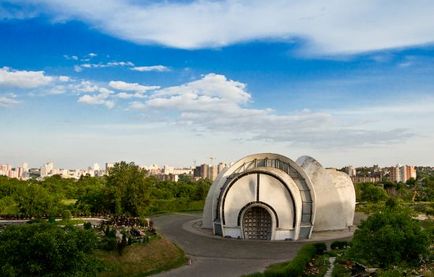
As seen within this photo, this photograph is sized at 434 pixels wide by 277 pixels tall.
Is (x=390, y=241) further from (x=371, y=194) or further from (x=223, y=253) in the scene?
(x=371, y=194)

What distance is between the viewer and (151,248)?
28.6 metres

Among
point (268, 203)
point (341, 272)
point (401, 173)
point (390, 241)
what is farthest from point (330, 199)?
point (401, 173)

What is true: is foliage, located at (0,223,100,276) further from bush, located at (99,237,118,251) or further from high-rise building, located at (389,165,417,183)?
high-rise building, located at (389,165,417,183)

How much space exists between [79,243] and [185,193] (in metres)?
64.1

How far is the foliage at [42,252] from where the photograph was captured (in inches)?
617

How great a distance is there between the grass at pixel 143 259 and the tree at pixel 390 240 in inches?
451

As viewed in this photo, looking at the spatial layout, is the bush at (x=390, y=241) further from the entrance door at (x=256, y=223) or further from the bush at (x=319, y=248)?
the entrance door at (x=256, y=223)

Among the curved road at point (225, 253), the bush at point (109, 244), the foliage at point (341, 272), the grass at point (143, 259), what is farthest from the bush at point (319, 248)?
the bush at point (109, 244)

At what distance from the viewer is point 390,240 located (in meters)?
20.7

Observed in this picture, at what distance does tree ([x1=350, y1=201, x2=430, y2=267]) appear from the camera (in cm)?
2091

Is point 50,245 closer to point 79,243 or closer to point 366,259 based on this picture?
point 79,243

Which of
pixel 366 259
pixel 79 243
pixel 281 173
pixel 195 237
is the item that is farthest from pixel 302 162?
pixel 79 243

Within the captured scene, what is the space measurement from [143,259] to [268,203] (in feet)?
51.7

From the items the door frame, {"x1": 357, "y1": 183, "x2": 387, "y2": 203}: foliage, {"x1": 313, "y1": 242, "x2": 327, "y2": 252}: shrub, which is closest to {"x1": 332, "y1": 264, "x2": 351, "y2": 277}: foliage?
{"x1": 313, "y1": 242, "x2": 327, "y2": 252}: shrub
